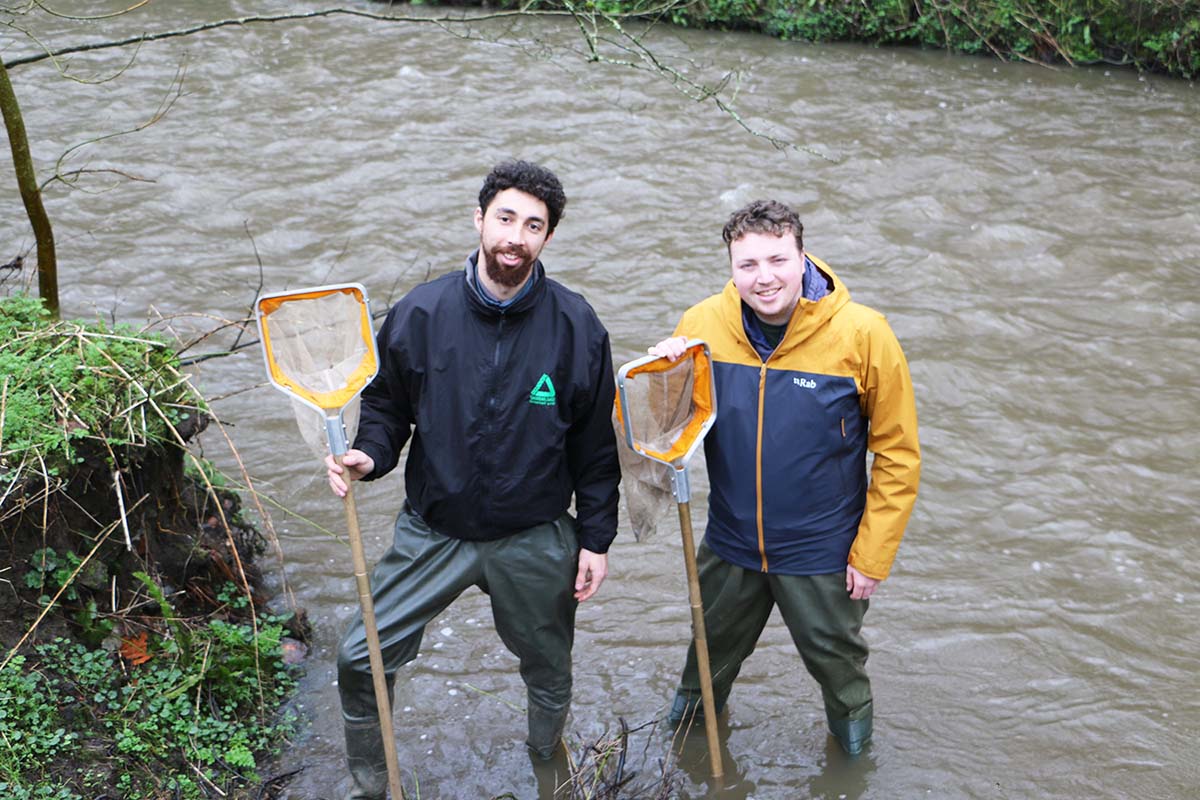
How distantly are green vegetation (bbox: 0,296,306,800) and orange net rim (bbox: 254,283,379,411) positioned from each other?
0.94 meters

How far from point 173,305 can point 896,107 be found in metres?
6.99

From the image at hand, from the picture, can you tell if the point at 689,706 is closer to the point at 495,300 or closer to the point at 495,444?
the point at 495,444

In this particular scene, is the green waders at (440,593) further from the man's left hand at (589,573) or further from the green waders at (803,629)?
the green waders at (803,629)

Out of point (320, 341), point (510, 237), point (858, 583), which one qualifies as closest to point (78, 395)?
point (320, 341)

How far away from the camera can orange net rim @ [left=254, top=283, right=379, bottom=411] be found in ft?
11.3

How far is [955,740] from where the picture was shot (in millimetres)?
4469

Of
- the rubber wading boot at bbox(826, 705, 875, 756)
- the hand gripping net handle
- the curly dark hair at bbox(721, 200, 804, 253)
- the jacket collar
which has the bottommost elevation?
the rubber wading boot at bbox(826, 705, 875, 756)

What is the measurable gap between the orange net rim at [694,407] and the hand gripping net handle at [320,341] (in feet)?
2.50

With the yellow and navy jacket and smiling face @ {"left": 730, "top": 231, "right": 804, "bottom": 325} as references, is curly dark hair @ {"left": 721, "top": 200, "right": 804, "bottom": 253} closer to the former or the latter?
smiling face @ {"left": 730, "top": 231, "right": 804, "bottom": 325}

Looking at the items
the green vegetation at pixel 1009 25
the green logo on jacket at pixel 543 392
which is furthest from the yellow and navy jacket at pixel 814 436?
the green vegetation at pixel 1009 25

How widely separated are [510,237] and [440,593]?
42.3 inches

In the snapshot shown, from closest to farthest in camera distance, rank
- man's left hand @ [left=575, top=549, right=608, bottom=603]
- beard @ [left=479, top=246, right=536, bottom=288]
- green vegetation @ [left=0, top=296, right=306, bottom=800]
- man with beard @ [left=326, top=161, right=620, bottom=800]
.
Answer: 1. beard @ [left=479, top=246, right=536, bottom=288]
2. man with beard @ [left=326, top=161, right=620, bottom=800]
3. man's left hand @ [left=575, top=549, right=608, bottom=603]
4. green vegetation @ [left=0, top=296, right=306, bottom=800]

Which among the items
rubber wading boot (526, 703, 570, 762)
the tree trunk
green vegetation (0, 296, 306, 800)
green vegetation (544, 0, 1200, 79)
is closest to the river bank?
green vegetation (544, 0, 1200, 79)

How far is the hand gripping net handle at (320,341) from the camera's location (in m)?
3.48
